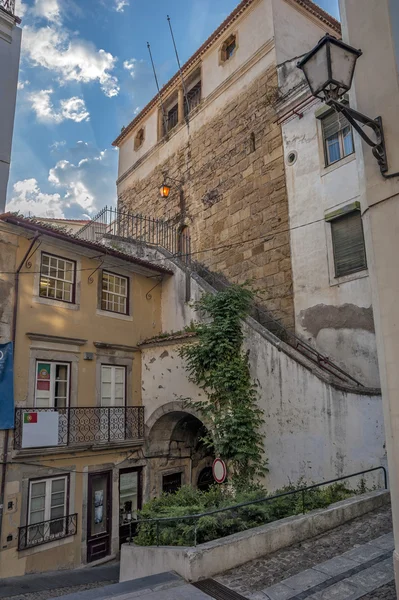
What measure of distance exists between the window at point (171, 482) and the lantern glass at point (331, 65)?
11.9 m

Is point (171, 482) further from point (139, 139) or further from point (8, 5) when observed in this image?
point (139, 139)

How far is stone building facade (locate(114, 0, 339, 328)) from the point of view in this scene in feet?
45.0

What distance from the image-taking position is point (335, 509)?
696 centimetres

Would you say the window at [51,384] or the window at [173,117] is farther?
the window at [173,117]

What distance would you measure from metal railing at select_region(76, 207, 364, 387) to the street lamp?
698 centimetres

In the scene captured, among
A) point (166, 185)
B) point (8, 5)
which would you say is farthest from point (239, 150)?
point (8, 5)

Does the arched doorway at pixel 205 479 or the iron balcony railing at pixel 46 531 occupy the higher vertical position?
the arched doorway at pixel 205 479

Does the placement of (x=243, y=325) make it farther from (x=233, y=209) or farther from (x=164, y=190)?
(x=164, y=190)

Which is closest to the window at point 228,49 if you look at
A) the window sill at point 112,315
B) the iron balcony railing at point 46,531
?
the window sill at point 112,315

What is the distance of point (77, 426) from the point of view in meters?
11.4

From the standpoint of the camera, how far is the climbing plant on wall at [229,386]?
9.77 meters

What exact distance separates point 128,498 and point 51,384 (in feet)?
13.4

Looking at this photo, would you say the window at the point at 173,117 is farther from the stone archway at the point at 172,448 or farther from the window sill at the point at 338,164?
the stone archway at the point at 172,448

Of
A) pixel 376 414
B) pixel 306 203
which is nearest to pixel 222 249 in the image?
pixel 306 203
